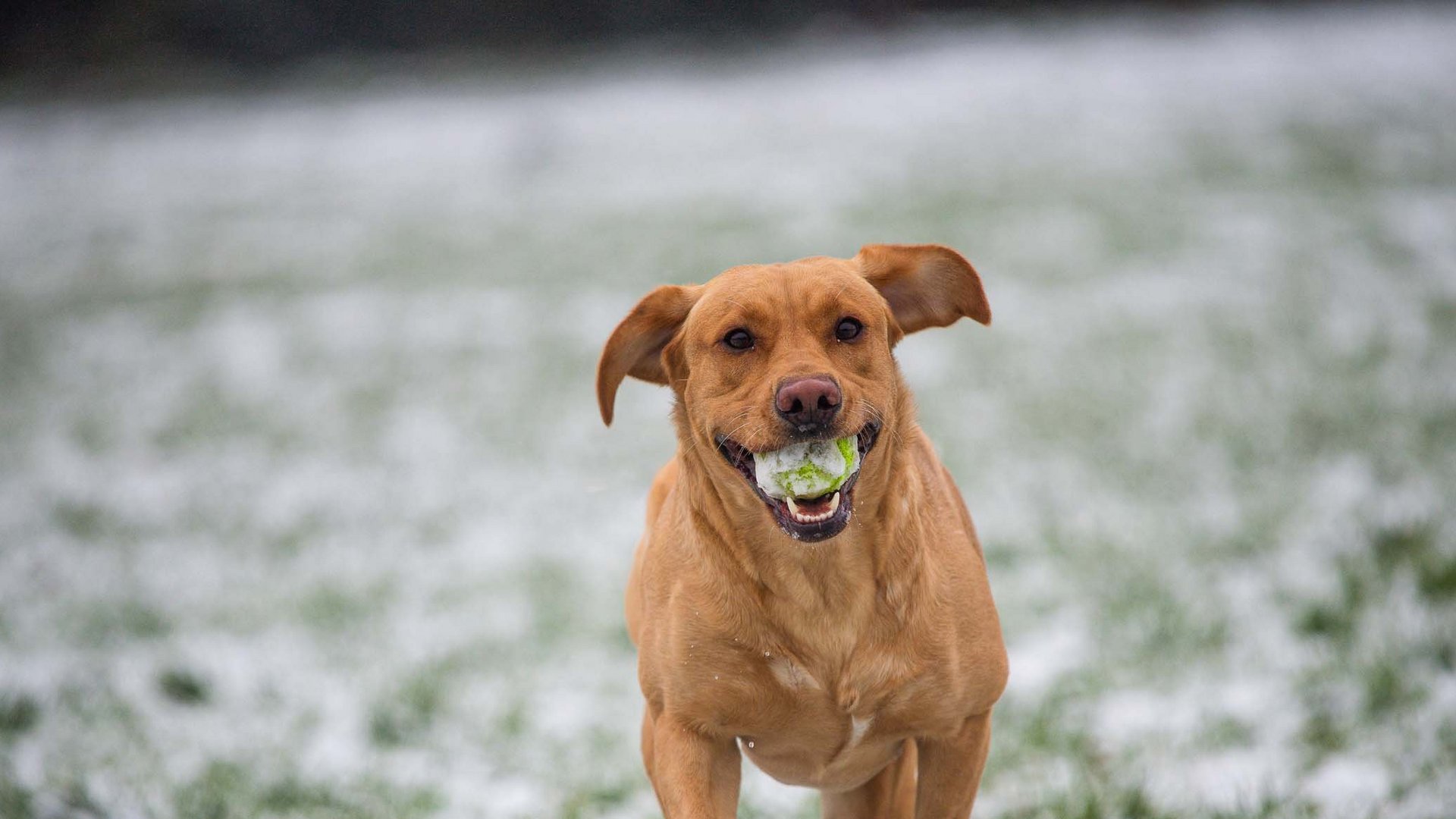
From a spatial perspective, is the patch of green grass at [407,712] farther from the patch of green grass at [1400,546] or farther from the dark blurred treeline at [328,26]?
the dark blurred treeline at [328,26]

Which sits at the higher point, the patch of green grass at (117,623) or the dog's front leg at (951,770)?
the dog's front leg at (951,770)

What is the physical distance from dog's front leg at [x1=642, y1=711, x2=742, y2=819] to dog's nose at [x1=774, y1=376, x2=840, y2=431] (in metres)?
0.69

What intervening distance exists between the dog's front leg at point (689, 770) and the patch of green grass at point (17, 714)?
10.1ft

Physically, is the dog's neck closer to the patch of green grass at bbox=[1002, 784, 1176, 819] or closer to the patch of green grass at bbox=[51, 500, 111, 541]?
the patch of green grass at bbox=[1002, 784, 1176, 819]

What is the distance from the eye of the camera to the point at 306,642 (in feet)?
17.3

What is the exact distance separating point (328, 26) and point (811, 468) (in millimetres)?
24885

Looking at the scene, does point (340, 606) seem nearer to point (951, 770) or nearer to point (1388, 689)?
point (951, 770)

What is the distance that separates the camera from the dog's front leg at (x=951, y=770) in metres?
2.46

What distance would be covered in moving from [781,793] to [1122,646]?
5.27 ft

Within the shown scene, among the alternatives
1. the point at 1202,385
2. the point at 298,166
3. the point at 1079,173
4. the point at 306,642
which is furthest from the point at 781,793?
the point at 298,166

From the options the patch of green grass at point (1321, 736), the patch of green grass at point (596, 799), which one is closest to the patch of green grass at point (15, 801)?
the patch of green grass at point (596, 799)

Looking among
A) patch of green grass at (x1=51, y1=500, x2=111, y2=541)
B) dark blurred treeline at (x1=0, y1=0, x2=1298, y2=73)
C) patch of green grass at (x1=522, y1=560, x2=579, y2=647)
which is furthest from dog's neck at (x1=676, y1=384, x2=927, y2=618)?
dark blurred treeline at (x1=0, y1=0, x2=1298, y2=73)

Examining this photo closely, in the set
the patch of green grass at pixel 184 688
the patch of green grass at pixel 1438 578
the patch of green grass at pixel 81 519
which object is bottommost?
the patch of green grass at pixel 81 519

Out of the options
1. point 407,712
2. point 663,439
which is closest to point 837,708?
point 407,712
